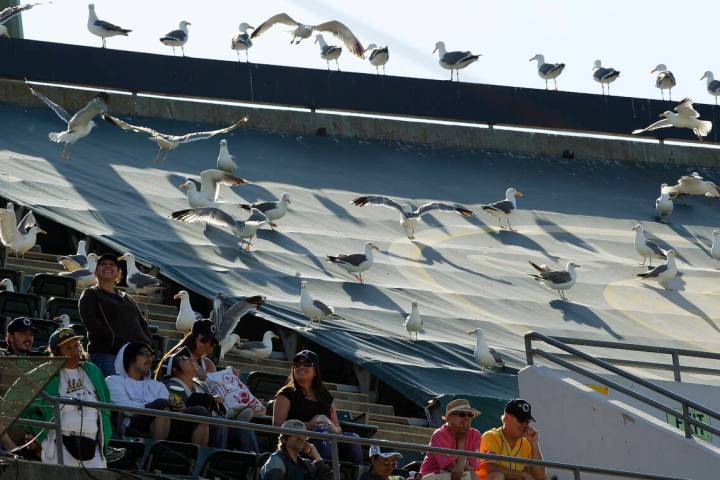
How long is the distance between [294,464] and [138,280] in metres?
8.44

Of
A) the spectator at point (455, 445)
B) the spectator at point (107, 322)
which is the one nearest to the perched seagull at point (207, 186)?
the spectator at point (107, 322)

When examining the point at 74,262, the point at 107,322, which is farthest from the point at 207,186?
the point at 107,322

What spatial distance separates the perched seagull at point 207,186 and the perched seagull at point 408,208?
201 centimetres

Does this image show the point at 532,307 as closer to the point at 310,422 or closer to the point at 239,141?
the point at 239,141

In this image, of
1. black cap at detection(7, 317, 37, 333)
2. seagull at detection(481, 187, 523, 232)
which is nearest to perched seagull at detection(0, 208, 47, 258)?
black cap at detection(7, 317, 37, 333)

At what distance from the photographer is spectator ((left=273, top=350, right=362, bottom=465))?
11.5 meters

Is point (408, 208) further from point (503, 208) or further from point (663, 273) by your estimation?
point (663, 273)

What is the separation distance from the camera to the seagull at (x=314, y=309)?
18.9 m

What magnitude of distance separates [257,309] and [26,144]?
6981 mm

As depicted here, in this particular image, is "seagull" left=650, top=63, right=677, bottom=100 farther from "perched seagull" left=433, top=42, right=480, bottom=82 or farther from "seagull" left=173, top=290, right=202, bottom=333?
"seagull" left=173, top=290, right=202, bottom=333

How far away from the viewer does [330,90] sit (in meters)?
30.7

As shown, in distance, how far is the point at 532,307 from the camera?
73.0 feet

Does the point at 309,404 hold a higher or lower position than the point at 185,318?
lower

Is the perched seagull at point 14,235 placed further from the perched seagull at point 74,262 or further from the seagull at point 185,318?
the seagull at point 185,318
